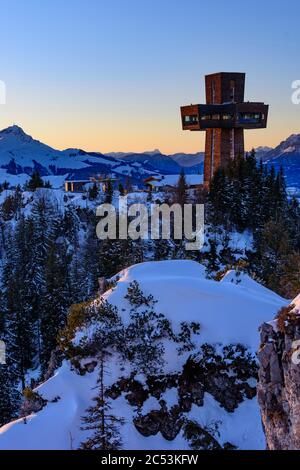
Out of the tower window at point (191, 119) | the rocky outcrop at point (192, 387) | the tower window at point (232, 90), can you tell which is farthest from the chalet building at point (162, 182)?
the rocky outcrop at point (192, 387)

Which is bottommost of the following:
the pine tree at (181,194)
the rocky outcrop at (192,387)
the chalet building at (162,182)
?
the rocky outcrop at (192,387)

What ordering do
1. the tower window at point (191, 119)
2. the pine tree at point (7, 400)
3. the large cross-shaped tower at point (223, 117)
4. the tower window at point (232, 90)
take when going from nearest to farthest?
the pine tree at point (7, 400), the large cross-shaped tower at point (223, 117), the tower window at point (232, 90), the tower window at point (191, 119)

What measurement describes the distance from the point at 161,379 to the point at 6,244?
5914 centimetres

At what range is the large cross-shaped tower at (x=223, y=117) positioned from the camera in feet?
258

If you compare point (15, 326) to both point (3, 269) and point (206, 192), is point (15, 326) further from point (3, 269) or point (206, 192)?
point (206, 192)

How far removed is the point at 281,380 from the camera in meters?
11.9

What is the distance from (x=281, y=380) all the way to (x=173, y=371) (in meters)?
10.7

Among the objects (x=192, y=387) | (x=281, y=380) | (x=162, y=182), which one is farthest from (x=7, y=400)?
(x=162, y=182)

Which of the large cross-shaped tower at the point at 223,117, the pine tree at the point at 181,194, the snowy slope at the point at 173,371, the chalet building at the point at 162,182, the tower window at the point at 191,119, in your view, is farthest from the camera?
the chalet building at the point at 162,182

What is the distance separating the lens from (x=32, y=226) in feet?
240

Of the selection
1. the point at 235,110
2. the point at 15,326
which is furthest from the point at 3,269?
the point at 235,110

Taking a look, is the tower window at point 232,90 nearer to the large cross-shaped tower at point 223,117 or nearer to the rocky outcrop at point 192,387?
the large cross-shaped tower at point 223,117

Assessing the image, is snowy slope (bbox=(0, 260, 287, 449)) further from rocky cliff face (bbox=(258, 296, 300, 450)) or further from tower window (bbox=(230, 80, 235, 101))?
tower window (bbox=(230, 80, 235, 101))

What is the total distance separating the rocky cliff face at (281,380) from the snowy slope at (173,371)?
830 cm
